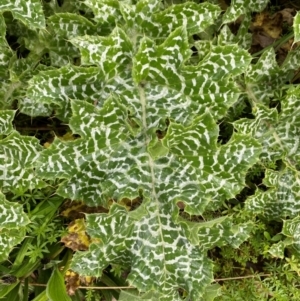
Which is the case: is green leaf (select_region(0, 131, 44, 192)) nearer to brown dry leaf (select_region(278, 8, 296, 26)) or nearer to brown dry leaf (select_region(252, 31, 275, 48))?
brown dry leaf (select_region(252, 31, 275, 48))

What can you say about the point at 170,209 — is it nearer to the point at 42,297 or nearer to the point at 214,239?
the point at 214,239

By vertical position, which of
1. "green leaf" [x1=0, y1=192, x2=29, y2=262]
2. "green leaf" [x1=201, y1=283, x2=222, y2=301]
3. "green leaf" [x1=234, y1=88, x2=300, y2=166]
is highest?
"green leaf" [x1=234, y1=88, x2=300, y2=166]

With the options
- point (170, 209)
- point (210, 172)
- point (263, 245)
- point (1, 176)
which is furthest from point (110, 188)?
point (263, 245)

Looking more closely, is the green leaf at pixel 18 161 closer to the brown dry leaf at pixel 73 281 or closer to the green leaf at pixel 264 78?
the brown dry leaf at pixel 73 281

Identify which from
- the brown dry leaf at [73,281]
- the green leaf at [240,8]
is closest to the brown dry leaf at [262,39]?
the green leaf at [240,8]

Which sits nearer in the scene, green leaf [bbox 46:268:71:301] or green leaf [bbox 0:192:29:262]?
green leaf [bbox 0:192:29:262]

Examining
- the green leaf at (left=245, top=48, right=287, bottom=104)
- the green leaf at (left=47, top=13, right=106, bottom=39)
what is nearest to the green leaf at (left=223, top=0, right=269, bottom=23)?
the green leaf at (left=245, top=48, right=287, bottom=104)

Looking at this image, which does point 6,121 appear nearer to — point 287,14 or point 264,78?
point 264,78
